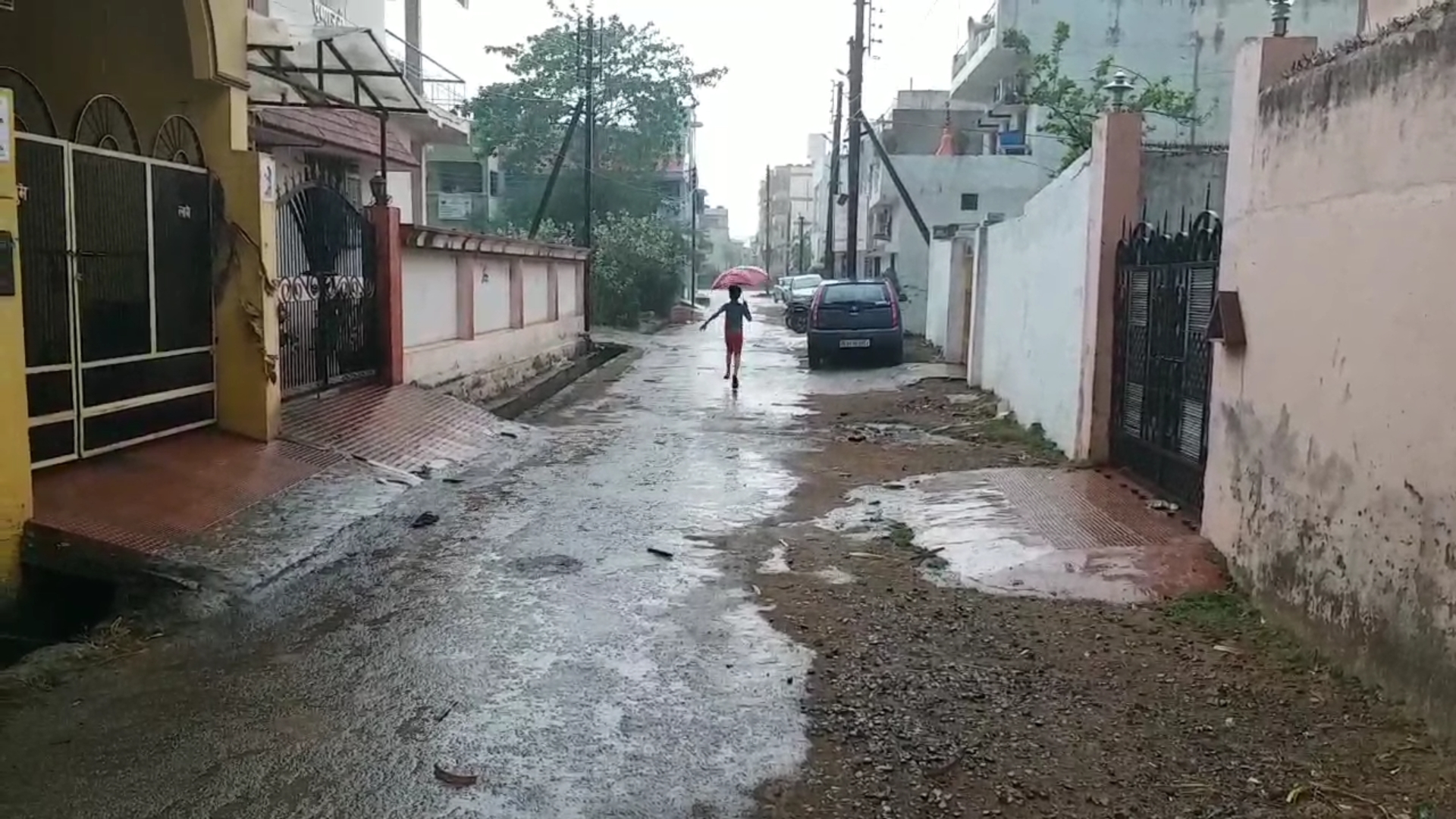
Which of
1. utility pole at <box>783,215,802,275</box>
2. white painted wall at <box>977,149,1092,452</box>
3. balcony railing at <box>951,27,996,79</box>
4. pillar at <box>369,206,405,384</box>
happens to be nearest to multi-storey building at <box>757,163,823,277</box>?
utility pole at <box>783,215,802,275</box>

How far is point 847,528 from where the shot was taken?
318 inches

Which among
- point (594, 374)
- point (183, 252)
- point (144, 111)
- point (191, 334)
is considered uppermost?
point (144, 111)

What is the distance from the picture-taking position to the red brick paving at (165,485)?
623 cm

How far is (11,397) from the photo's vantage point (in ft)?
19.4

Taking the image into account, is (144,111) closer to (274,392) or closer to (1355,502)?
(274,392)

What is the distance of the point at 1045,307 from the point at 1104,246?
249cm

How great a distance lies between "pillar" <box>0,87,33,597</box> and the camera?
19.0ft

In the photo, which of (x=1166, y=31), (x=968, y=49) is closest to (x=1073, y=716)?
(x=1166, y=31)

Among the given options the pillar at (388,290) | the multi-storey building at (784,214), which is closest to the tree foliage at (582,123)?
the pillar at (388,290)

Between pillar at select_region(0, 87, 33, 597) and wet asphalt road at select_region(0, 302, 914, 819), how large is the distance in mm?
1149

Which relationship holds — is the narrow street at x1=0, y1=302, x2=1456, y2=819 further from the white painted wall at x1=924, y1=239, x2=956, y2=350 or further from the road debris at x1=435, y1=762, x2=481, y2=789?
the white painted wall at x1=924, y1=239, x2=956, y2=350

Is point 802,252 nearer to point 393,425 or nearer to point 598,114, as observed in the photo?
point 598,114

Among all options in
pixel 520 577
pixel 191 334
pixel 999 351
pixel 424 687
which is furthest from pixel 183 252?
pixel 999 351

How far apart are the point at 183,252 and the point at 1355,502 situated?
7.74m
